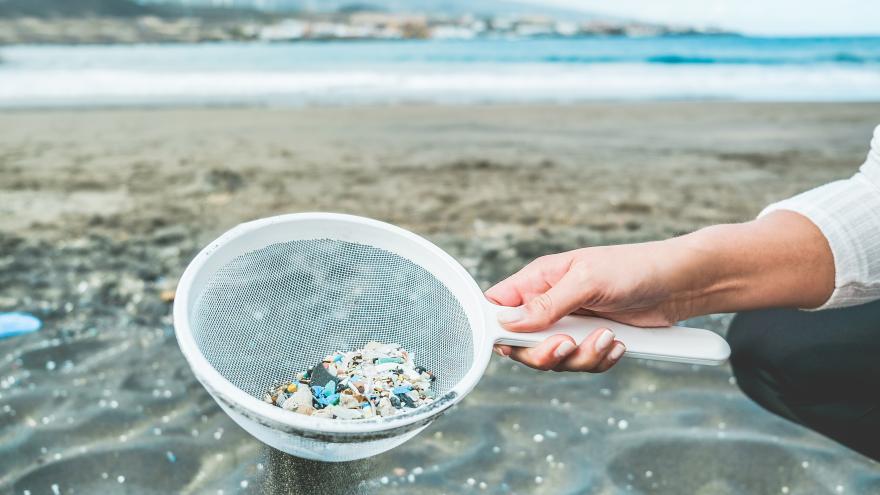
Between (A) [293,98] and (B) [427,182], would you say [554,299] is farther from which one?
(A) [293,98]

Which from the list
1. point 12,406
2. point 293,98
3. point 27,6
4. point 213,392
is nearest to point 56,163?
point 12,406

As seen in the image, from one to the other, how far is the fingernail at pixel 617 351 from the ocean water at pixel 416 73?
7.63m

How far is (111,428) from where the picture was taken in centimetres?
213

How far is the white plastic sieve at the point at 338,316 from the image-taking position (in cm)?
134

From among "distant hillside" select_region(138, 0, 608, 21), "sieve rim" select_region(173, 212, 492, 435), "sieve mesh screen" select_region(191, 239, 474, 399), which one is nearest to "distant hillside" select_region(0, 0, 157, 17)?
"distant hillside" select_region(138, 0, 608, 21)

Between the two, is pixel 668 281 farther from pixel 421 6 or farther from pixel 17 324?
pixel 421 6

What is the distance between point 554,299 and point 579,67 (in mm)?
11618

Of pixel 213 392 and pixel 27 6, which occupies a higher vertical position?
pixel 213 392

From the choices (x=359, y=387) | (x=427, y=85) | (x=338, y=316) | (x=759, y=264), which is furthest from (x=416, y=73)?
(x=359, y=387)

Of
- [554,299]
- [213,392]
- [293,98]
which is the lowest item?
[293,98]

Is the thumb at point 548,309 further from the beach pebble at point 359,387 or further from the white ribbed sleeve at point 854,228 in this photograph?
the white ribbed sleeve at point 854,228

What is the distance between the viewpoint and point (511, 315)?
147 cm

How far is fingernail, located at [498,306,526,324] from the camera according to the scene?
1.46m

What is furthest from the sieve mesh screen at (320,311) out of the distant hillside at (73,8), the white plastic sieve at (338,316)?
the distant hillside at (73,8)
